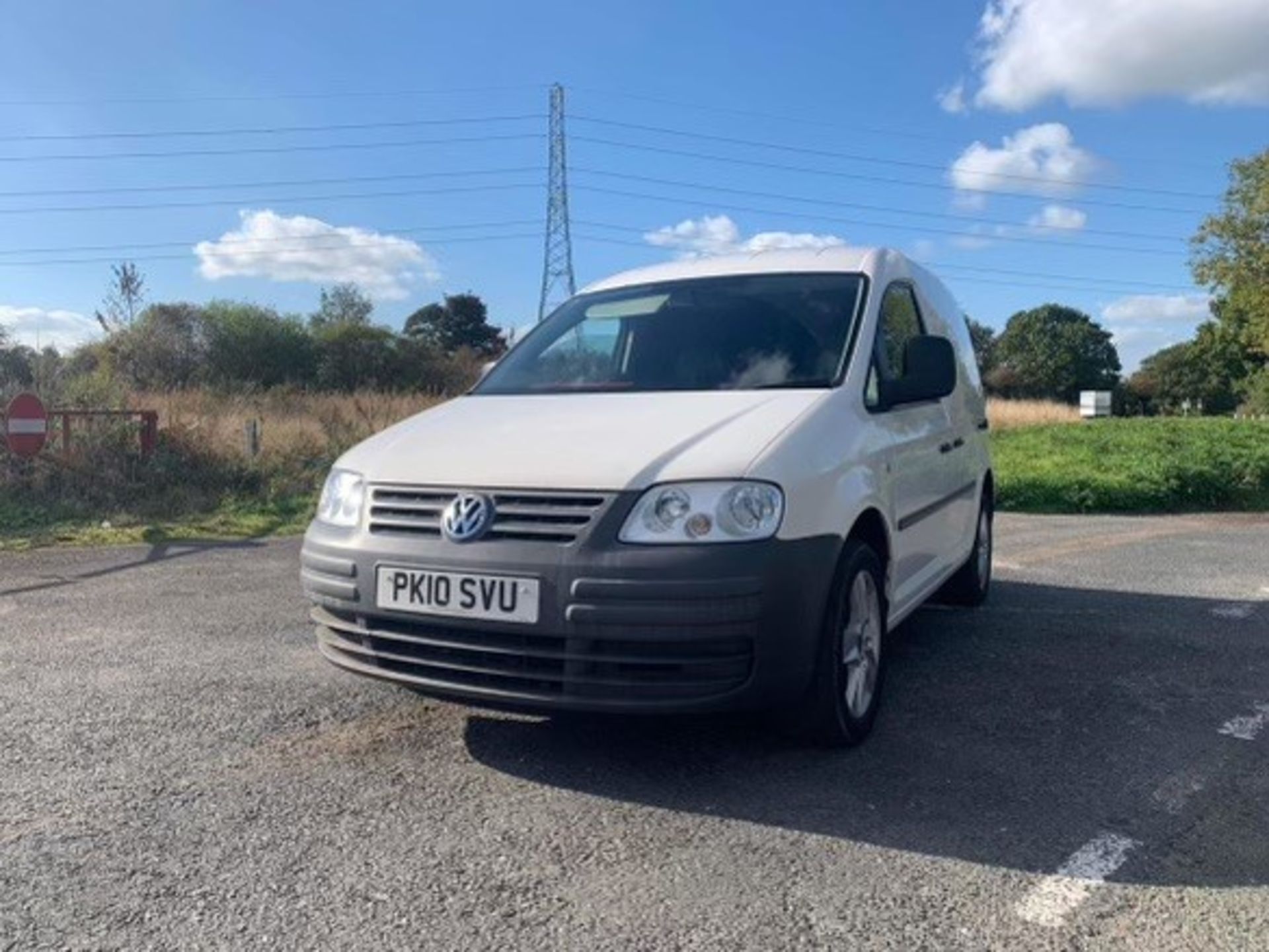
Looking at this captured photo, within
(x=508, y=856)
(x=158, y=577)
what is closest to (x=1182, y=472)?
(x=158, y=577)

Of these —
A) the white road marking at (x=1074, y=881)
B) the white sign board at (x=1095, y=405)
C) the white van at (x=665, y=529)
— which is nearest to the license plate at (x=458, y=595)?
the white van at (x=665, y=529)

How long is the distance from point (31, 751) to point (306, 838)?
1451mm

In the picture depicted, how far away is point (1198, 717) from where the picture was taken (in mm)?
4246

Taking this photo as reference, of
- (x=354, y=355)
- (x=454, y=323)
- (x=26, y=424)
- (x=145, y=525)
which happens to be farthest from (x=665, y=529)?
(x=454, y=323)

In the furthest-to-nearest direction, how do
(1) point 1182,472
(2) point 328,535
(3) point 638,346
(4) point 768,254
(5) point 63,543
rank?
1. (1) point 1182,472
2. (5) point 63,543
3. (4) point 768,254
4. (3) point 638,346
5. (2) point 328,535

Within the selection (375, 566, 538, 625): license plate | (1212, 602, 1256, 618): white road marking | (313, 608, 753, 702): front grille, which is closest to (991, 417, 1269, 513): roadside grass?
(1212, 602, 1256, 618): white road marking

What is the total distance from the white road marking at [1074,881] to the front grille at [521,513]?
161 centimetres

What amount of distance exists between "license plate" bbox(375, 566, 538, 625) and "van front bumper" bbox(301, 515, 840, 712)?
2 cm

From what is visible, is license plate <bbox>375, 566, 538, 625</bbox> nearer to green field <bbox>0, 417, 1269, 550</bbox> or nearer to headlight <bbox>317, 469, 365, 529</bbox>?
headlight <bbox>317, 469, 365, 529</bbox>

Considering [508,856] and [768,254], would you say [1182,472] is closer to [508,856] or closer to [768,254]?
[768,254]

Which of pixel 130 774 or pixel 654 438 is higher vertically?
pixel 654 438

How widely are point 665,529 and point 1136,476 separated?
13.3 metres

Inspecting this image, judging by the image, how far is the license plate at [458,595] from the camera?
3.21 metres

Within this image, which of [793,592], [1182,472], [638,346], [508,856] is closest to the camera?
[508,856]
